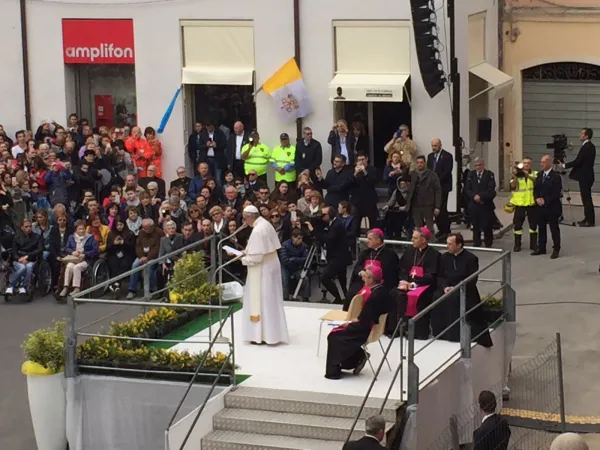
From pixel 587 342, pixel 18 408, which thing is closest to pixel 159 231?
pixel 18 408

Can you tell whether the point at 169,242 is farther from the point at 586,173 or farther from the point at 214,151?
the point at 586,173

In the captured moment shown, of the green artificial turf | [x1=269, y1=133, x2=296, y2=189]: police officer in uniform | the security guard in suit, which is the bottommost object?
the green artificial turf

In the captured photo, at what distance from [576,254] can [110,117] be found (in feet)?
33.9

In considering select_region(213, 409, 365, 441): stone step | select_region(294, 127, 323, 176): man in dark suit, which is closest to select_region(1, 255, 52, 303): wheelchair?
select_region(294, 127, 323, 176): man in dark suit

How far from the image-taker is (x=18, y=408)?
17688 mm

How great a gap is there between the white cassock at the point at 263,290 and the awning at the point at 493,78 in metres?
10.9

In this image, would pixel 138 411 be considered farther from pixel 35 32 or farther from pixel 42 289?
pixel 35 32

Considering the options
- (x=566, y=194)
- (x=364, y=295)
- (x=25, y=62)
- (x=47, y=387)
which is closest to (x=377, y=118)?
(x=566, y=194)

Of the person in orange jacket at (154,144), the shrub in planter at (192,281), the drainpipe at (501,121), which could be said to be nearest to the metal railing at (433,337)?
the shrub in planter at (192,281)

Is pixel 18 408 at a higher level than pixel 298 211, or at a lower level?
lower

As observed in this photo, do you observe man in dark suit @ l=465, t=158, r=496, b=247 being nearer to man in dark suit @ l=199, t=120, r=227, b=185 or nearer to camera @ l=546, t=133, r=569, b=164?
camera @ l=546, t=133, r=569, b=164

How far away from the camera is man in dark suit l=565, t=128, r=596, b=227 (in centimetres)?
2572

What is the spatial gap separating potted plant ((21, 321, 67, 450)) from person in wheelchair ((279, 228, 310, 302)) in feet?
17.6

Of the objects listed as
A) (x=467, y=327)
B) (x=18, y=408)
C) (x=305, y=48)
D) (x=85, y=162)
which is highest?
(x=305, y=48)
